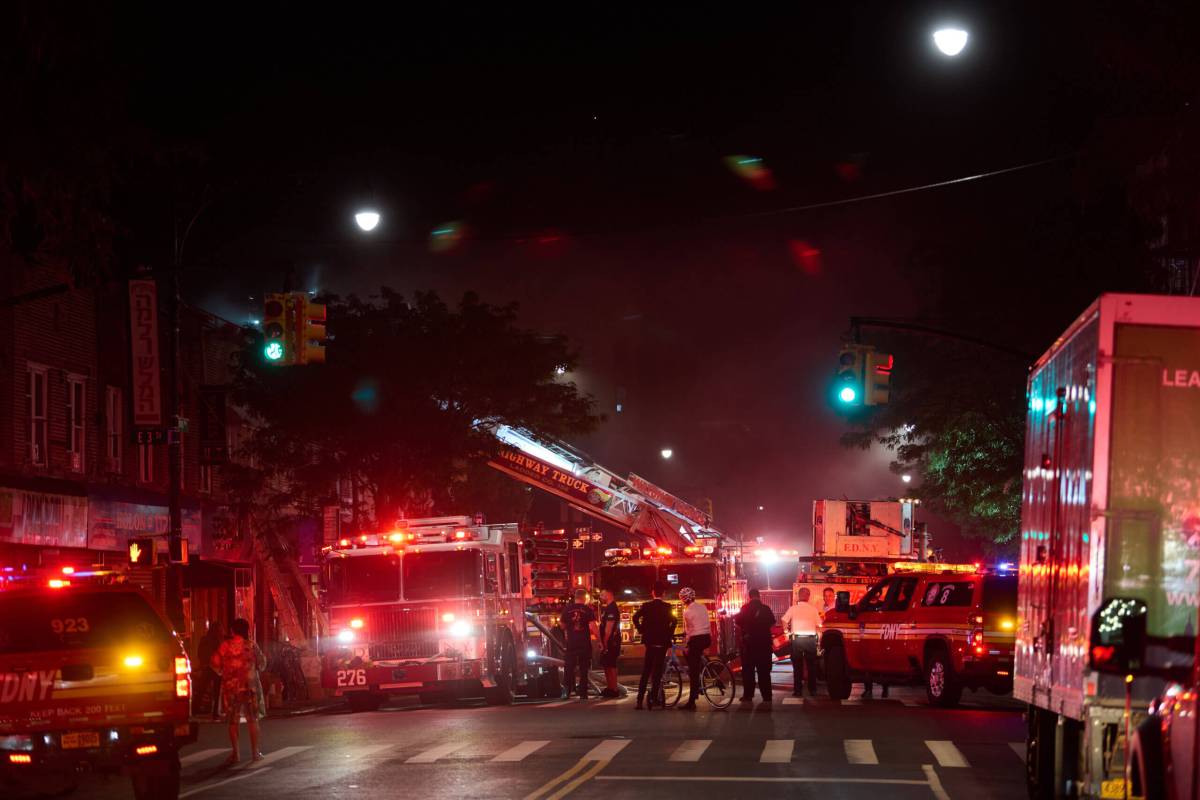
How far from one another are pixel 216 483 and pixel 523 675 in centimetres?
1478

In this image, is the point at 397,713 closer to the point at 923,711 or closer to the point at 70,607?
the point at 923,711

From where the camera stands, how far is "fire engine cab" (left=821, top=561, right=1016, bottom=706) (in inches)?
939

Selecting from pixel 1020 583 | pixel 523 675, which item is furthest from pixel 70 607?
pixel 523 675

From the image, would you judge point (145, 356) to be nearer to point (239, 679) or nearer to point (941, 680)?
point (239, 679)

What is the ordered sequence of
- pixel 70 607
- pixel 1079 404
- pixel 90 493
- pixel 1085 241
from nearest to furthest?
pixel 1079 404
pixel 70 607
pixel 90 493
pixel 1085 241

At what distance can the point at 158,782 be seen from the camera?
13555 millimetres

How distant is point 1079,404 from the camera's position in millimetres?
10320

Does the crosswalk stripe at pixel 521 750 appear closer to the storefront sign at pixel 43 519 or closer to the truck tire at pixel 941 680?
the truck tire at pixel 941 680

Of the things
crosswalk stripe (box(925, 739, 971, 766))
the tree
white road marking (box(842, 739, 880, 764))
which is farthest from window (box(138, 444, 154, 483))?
crosswalk stripe (box(925, 739, 971, 766))

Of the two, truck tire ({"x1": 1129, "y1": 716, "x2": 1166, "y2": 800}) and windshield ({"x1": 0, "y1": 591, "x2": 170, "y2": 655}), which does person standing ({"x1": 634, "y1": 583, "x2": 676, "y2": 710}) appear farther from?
truck tire ({"x1": 1129, "y1": 716, "x2": 1166, "y2": 800})

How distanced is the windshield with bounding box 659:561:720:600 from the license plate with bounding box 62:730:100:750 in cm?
2208

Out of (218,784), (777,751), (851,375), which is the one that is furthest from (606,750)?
(851,375)

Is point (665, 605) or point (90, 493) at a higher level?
point (90, 493)

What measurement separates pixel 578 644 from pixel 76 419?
1123 centimetres
